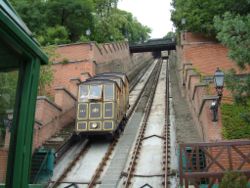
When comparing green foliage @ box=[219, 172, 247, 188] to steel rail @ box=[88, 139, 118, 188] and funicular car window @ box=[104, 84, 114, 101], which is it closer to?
steel rail @ box=[88, 139, 118, 188]

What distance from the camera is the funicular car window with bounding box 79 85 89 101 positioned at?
18031 millimetres

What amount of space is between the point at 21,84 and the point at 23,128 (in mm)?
249

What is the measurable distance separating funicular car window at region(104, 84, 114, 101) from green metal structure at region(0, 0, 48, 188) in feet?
51.0

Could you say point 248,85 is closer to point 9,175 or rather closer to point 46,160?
point 46,160

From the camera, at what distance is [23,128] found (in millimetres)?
2217

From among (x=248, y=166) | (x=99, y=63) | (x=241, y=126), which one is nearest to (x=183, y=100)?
(x=99, y=63)

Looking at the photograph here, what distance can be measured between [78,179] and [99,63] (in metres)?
15.3

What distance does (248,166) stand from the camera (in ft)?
41.8

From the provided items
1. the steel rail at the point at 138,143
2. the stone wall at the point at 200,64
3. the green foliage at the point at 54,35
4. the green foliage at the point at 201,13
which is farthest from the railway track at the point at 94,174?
the green foliage at the point at 54,35

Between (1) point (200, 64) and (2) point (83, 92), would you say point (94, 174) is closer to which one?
(2) point (83, 92)

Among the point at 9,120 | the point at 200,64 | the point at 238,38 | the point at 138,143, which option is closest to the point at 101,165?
the point at 138,143

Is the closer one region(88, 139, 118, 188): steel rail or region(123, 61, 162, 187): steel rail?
region(88, 139, 118, 188): steel rail

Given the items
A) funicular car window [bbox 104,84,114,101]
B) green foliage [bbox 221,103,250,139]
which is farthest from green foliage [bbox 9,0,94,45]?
green foliage [bbox 221,103,250,139]

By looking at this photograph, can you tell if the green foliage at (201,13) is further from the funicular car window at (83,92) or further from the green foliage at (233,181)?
the green foliage at (233,181)
